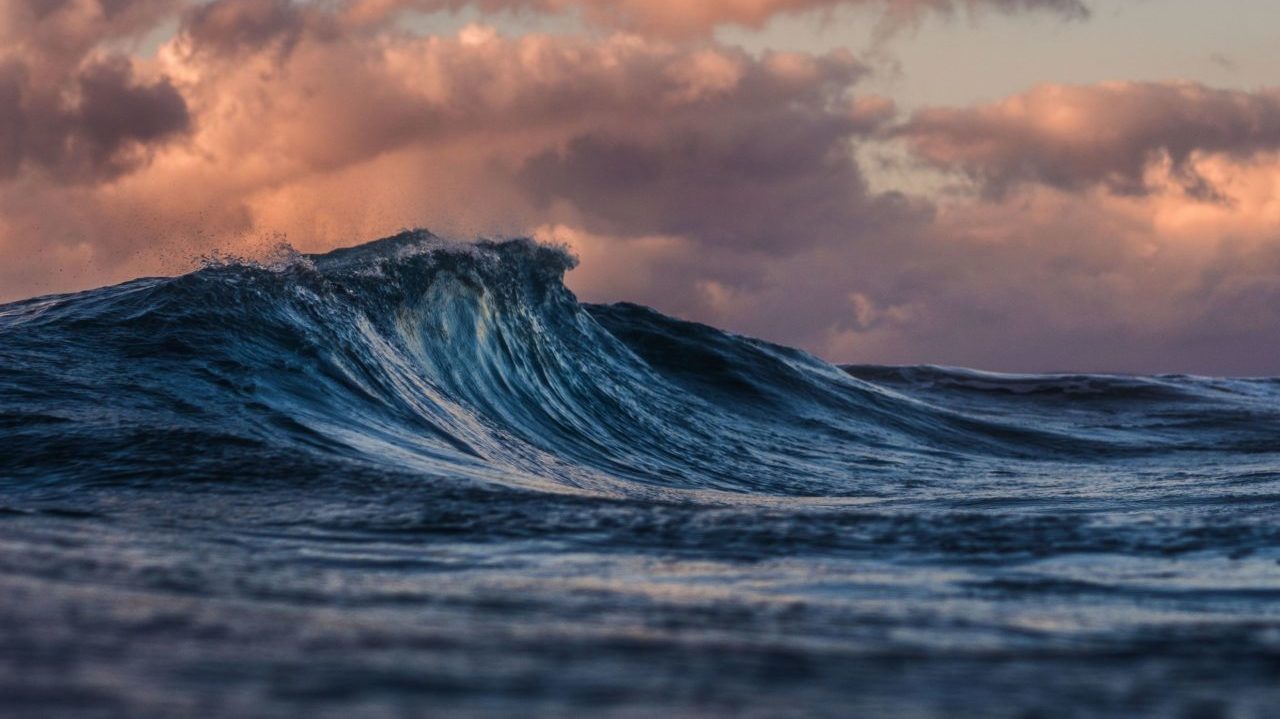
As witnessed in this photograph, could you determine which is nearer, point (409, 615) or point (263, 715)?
point (263, 715)

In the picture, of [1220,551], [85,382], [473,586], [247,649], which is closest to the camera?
[247,649]

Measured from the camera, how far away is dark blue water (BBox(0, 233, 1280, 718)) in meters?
2.20

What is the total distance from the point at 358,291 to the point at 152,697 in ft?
35.7

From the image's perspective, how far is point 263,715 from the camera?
1.89 meters

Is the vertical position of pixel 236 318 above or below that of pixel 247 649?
above

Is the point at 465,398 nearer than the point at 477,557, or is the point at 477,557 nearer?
the point at 477,557

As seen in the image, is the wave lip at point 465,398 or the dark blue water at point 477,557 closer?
the dark blue water at point 477,557

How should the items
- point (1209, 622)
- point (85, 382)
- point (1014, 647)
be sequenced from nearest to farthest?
point (1014, 647), point (1209, 622), point (85, 382)

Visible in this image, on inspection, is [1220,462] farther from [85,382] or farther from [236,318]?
[85,382]

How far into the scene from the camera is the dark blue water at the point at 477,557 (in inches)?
86.5

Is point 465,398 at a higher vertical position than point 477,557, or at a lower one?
higher

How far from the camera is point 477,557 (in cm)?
407

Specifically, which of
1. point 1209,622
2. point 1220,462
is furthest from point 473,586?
point 1220,462

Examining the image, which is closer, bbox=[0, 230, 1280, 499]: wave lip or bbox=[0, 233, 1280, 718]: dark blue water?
bbox=[0, 233, 1280, 718]: dark blue water
